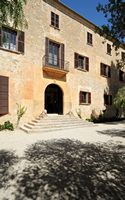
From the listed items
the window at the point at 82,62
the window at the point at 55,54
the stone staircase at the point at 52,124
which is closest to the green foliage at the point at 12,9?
the stone staircase at the point at 52,124

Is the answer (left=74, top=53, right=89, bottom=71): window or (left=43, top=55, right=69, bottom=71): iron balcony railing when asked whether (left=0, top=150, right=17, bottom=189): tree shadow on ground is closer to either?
(left=43, top=55, right=69, bottom=71): iron balcony railing

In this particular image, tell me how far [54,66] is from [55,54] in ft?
4.67

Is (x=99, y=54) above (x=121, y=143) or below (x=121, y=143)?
above

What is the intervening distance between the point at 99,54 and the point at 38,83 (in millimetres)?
9618

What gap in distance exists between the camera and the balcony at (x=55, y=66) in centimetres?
1804

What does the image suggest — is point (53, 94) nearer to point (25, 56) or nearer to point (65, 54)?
point (65, 54)

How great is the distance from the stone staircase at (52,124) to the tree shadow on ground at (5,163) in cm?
611

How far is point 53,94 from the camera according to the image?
20.8 meters

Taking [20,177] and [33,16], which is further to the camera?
[33,16]

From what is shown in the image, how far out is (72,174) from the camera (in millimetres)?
6293

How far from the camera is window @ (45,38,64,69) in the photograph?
18.9 metres

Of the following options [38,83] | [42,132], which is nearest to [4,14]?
[42,132]

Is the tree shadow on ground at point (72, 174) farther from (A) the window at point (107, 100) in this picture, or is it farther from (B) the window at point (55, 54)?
(A) the window at point (107, 100)

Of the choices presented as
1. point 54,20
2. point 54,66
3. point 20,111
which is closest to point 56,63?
point 54,66
